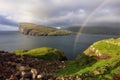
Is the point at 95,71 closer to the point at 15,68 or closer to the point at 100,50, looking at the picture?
the point at 15,68

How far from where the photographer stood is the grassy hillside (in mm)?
32938

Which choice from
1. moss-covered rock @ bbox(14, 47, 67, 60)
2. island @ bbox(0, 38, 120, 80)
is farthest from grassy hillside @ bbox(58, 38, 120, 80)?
moss-covered rock @ bbox(14, 47, 67, 60)

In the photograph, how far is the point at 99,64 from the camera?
41750 mm

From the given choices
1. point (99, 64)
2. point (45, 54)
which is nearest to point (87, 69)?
point (99, 64)

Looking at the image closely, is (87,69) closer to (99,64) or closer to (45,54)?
(99,64)

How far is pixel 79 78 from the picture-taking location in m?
31.7

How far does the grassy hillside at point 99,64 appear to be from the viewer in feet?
108

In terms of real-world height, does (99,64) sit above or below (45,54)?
above

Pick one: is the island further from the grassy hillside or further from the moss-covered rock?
the moss-covered rock

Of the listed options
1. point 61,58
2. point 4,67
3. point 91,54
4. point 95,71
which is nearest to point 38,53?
point 61,58

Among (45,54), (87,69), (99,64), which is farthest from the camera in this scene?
(45,54)

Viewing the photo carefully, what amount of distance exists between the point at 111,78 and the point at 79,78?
3.88 meters

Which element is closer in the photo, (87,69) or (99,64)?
(87,69)

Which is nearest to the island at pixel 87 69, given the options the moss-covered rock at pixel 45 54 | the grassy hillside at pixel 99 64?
the grassy hillside at pixel 99 64
